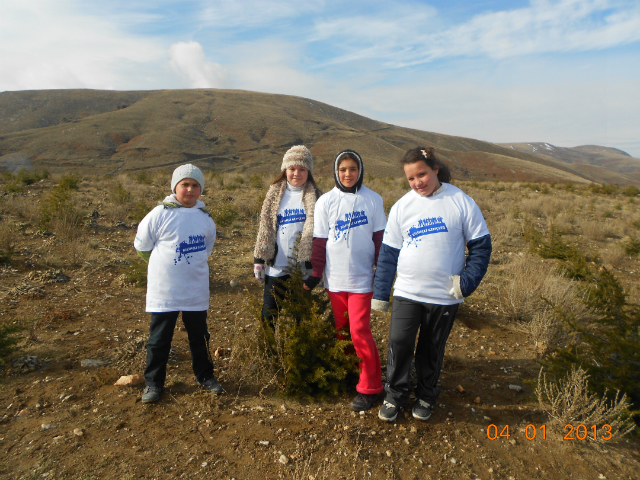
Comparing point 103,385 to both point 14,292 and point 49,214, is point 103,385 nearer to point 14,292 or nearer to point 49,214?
point 14,292

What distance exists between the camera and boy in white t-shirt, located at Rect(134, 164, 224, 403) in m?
2.67

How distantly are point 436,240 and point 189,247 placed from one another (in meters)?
1.81

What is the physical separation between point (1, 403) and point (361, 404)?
8.82ft

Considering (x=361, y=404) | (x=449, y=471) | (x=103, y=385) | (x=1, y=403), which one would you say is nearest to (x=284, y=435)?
(x=361, y=404)

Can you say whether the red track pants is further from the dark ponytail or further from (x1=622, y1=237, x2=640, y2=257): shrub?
(x1=622, y1=237, x2=640, y2=257): shrub

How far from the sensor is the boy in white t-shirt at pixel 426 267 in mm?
2297

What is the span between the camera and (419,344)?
2.55 meters

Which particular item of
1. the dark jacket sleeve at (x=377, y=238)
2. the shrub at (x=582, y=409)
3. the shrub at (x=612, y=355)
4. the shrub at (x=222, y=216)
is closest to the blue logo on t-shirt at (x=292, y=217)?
the dark jacket sleeve at (x=377, y=238)

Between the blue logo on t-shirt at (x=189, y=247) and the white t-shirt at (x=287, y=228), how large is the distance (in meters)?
0.60

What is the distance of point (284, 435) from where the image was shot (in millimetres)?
2400

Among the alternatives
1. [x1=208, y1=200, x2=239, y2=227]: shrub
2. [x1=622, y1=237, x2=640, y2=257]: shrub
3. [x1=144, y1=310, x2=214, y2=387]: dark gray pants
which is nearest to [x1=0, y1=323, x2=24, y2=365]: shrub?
[x1=144, y1=310, x2=214, y2=387]: dark gray pants

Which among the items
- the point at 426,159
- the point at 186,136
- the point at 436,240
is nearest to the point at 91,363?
the point at 436,240

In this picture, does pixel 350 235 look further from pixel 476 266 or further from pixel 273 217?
pixel 476 266
